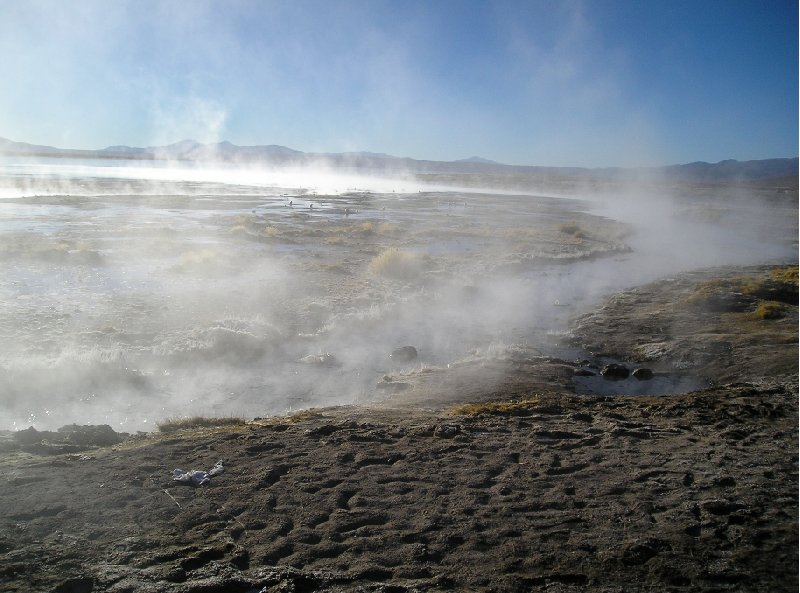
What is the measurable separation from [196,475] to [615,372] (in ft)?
29.6

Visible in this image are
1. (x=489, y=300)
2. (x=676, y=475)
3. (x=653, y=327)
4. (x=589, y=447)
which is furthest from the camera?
(x=489, y=300)

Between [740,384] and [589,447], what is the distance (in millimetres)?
5025

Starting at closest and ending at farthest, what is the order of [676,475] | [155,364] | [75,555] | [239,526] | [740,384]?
[75,555] < [239,526] < [676,475] < [740,384] < [155,364]

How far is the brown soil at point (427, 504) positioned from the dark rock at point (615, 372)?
8.19 ft

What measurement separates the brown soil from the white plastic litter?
0.33 feet

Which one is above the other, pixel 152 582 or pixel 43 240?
pixel 43 240

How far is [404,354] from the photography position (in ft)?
42.9

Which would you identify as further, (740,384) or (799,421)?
(740,384)

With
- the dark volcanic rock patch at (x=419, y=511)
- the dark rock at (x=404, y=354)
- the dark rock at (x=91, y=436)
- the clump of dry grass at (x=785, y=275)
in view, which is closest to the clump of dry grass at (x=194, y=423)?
the dark rock at (x=91, y=436)

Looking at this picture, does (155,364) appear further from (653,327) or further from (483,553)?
(653,327)

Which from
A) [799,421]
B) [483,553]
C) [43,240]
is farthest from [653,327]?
[43,240]

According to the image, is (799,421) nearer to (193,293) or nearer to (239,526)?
(239,526)

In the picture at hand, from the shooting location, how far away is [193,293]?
680 inches

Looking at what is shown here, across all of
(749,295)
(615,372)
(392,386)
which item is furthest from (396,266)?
(749,295)
